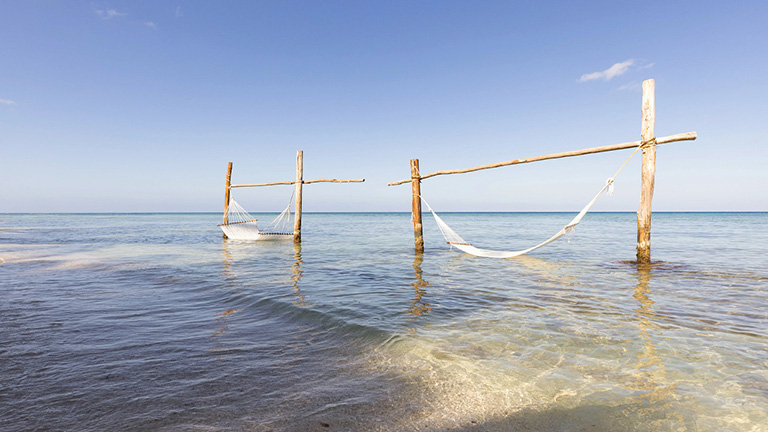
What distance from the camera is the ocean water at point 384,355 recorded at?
270 cm

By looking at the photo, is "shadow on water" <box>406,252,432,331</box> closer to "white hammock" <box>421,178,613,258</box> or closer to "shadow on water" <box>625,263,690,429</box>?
"white hammock" <box>421,178,613,258</box>

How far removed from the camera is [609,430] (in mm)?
2561

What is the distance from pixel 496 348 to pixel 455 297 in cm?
270

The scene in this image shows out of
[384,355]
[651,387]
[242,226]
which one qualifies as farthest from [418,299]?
[242,226]

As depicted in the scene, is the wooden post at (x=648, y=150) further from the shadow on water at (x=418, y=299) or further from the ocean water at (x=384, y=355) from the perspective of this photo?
the shadow on water at (x=418, y=299)

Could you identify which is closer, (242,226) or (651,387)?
(651,387)

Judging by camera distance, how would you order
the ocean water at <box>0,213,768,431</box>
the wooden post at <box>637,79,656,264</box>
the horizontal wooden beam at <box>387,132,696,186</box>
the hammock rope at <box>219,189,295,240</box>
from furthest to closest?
the hammock rope at <box>219,189,295,240</box>
the wooden post at <box>637,79,656,264</box>
the horizontal wooden beam at <box>387,132,696,186</box>
the ocean water at <box>0,213,768,431</box>

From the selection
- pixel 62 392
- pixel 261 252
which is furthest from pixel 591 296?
pixel 261 252

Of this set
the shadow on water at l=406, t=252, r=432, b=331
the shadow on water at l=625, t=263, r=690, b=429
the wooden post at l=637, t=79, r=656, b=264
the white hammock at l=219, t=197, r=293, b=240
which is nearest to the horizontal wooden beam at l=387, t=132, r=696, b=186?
the wooden post at l=637, t=79, r=656, b=264

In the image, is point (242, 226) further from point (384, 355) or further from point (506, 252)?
point (384, 355)

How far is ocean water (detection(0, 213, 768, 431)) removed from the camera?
270 cm

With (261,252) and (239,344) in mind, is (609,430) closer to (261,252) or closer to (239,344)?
(239,344)

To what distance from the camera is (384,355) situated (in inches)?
157

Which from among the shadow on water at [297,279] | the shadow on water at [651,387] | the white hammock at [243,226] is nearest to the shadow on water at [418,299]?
the shadow on water at [297,279]
